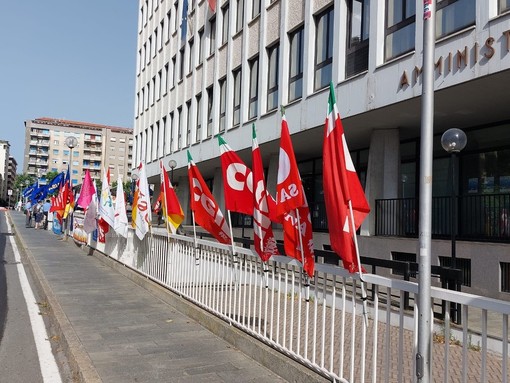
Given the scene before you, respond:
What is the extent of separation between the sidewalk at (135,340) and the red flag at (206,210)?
3.84ft

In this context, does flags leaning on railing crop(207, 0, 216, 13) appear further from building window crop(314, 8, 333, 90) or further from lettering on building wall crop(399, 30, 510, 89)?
lettering on building wall crop(399, 30, 510, 89)

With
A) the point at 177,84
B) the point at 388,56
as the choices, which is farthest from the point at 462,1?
the point at 177,84

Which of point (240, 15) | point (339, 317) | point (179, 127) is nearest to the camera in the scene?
point (339, 317)

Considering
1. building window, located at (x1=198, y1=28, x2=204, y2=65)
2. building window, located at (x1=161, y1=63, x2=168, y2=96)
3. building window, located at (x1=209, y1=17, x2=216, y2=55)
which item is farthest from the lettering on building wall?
building window, located at (x1=161, y1=63, x2=168, y2=96)

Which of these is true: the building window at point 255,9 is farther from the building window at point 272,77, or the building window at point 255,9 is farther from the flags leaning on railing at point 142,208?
the flags leaning on railing at point 142,208

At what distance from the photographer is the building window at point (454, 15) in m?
9.70

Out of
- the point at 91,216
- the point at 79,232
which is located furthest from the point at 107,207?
the point at 79,232

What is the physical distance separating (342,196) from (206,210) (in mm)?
3498

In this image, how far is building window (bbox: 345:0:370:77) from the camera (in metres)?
13.0

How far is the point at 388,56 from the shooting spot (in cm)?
1189

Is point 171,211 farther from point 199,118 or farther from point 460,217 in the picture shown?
point 199,118

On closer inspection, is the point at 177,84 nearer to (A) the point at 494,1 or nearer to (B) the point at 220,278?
(A) the point at 494,1

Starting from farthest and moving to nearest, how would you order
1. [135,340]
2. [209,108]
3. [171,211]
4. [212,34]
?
1. [212,34]
2. [209,108]
3. [171,211]
4. [135,340]

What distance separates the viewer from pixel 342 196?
3.81 m
